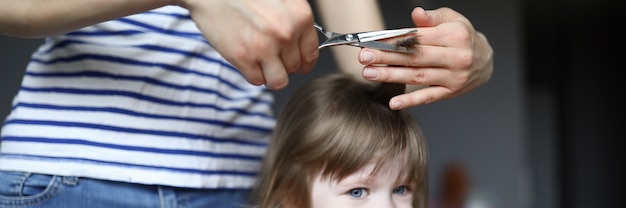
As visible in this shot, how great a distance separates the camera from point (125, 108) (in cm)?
104

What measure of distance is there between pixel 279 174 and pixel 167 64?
0.25 meters

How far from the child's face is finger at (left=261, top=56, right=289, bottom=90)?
0.30m

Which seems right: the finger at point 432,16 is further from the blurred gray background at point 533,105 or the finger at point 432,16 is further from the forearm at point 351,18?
the forearm at point 351,18

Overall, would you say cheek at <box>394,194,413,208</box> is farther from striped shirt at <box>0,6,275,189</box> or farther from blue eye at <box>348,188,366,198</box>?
striped shirt at <box>0,6,275,189</box>

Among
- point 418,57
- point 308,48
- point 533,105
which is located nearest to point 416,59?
point 418,57

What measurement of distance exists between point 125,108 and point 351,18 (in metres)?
0.35

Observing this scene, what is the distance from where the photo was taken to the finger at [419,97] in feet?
2.95

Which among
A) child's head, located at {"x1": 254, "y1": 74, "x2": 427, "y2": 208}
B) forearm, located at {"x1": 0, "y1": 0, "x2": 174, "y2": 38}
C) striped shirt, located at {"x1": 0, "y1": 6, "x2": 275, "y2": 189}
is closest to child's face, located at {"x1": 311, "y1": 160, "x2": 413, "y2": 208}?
child's head, located at {"x1": 254, "y1": 74, "x2": 427, "y2": 208}

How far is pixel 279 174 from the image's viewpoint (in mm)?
1186

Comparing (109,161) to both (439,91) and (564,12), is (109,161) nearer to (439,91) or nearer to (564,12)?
(439,91)

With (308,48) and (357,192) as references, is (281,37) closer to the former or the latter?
(308,48)

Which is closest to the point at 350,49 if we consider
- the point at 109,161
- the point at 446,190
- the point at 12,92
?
the point at 109,161

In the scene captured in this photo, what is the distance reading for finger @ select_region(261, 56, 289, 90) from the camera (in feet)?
2.50

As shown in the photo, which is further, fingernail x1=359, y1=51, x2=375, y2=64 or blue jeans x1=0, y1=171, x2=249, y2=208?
blue jeans x1=0, y1=171, x2=249, y2=208
